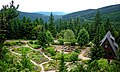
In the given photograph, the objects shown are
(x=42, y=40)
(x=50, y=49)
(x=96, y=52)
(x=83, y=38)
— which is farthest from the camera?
(x=83, y=38)

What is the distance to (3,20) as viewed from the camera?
16.8 meters

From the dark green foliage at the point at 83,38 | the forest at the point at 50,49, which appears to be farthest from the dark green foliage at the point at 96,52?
the dark green foliage at the point at 83,38

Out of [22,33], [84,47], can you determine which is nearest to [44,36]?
[84,47]

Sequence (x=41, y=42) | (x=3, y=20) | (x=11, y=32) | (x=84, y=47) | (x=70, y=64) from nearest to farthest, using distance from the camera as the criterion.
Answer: (x=3, y=20) < (x=70, y=64) < (x=41, y=42) < (x=84, y=47) < (x=11, y=32)

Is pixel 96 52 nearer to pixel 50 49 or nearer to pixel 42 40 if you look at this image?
pixel 50 49

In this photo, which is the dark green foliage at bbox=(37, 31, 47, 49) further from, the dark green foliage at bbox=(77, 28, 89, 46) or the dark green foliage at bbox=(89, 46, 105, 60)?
the dark green foliage at bbox=(89, 46, 105, 60)

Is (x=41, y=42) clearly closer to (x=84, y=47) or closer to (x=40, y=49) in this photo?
(x=40, y=49)

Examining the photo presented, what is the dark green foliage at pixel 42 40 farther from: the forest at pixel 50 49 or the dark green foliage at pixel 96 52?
the dark green foliage at pixel 96 52

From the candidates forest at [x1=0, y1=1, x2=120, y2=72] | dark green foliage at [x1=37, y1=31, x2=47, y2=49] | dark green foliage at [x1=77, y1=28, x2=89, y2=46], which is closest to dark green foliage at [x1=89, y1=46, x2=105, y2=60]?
forest at [x1=0, y1=1, x2=120, y2=72]

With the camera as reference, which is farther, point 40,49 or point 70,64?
point 40,49

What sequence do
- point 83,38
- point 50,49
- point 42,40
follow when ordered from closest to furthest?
point 50,49, point 42,40, point 83,38

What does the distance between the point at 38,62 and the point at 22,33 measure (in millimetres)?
29868

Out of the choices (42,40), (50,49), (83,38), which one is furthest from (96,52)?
(42,40)

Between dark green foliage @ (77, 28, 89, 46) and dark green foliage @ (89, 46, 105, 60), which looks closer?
dark green foliage @ (89, 46, 105, 60)
